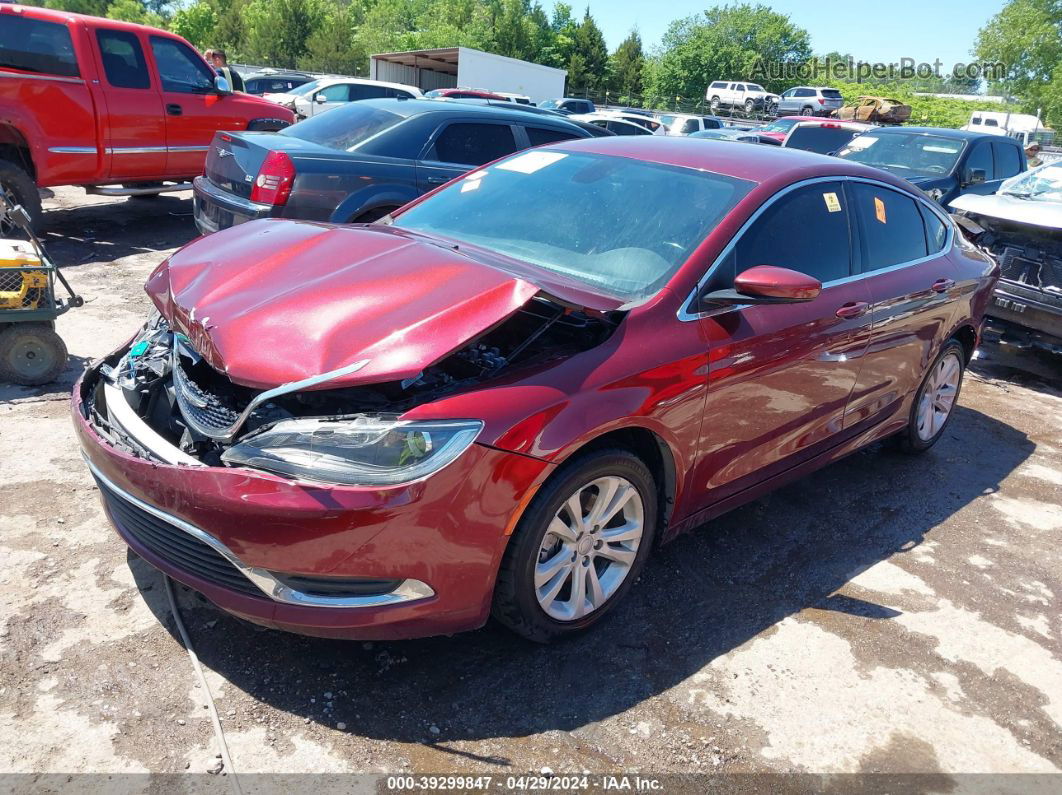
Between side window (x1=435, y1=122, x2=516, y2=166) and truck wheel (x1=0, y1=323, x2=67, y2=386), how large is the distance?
11.9 feet

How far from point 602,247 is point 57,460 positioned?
2823 millimetres

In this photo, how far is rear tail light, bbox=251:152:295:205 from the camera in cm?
644

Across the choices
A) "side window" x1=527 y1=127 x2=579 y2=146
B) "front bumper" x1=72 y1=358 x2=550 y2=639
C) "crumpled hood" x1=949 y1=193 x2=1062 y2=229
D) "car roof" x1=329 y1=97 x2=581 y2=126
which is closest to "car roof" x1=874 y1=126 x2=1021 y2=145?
"crumpled hood" x1=949 y1=193 x2=1062 y2=229

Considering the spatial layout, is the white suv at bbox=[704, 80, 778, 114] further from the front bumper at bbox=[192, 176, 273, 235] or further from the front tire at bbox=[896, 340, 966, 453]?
the front tire at bbox=[896, 340, 966, 453]

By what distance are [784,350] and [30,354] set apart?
4202 mm

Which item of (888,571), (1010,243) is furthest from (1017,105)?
(888,571)

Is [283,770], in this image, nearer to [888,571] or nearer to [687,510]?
[687,510]

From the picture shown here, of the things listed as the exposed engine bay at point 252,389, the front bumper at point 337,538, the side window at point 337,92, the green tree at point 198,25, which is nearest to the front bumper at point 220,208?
the exposed engine bay at point 252,389

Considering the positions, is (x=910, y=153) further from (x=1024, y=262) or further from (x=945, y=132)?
(x=1024, y=262)

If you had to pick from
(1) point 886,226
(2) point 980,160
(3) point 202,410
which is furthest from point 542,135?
(3) point 202,410

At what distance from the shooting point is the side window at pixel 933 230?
15.2 feet

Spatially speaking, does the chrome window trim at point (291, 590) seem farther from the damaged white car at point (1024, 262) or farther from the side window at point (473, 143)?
the damaged white car at point (1024, 262)

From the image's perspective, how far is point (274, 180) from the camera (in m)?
→ 6.47

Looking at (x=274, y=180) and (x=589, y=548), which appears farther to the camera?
(x=274, y=180)
